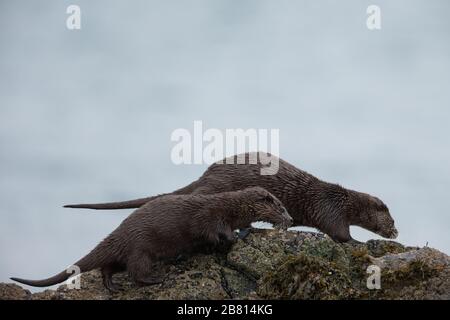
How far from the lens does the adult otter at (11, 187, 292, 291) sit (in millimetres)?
7109

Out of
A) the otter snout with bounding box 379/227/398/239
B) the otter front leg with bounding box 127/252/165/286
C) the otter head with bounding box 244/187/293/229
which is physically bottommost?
the otter snout with bounding box 379/227/398/239

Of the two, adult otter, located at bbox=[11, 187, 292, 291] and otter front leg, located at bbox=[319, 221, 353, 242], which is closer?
adult otter, located at bbox=[11, 187, 292, 291]

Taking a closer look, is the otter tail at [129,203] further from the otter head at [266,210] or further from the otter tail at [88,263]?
the otter tail at [88,263]

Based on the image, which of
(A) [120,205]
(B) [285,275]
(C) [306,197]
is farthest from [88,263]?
(C) [306,197]

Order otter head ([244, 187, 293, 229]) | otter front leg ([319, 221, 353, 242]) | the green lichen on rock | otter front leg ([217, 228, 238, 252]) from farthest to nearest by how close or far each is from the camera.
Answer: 1. otter front leg ([319, 221, 353, 242])
2. otter head ([244, 187, 293, 229])
3. otter front leg ([217, 228, 238, 252])
4. the green lichen on rock

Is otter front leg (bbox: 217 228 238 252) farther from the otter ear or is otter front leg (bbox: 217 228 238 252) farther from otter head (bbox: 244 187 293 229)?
the otter ear

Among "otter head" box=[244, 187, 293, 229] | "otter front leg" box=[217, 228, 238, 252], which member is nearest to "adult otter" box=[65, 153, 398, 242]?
"otter head" box=[244, 187, 293, 229]

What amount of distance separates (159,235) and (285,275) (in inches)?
53.0

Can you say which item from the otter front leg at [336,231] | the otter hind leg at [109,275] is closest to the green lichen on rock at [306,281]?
the otter hind leg at [109,275]

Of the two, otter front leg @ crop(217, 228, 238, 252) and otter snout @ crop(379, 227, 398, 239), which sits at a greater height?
otter front leg @ crop(217, 228, 238, 252)

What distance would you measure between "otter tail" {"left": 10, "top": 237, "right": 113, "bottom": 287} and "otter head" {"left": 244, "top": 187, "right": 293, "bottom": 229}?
1.46 metres
